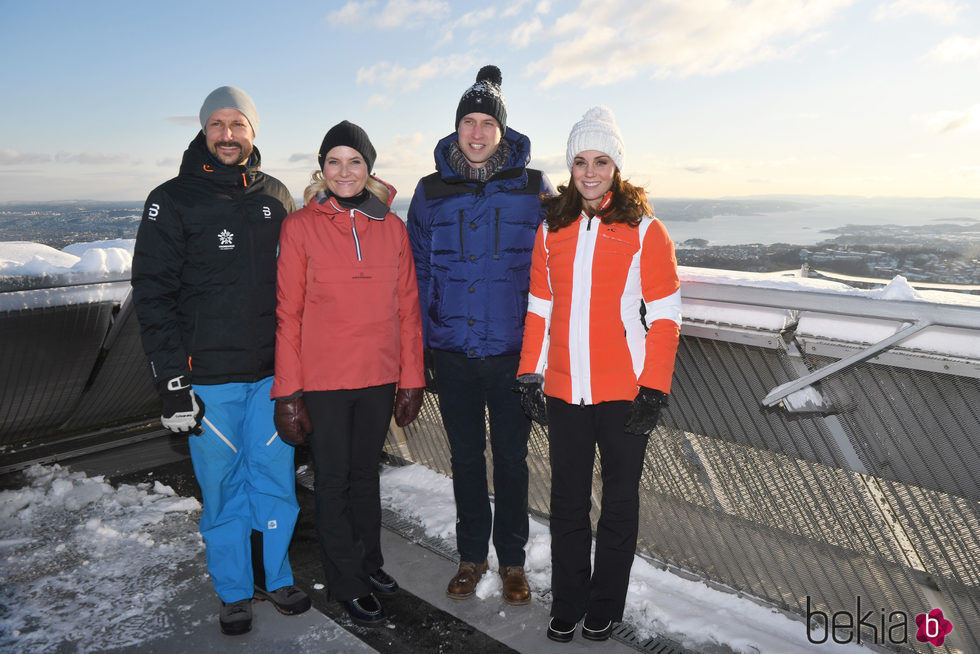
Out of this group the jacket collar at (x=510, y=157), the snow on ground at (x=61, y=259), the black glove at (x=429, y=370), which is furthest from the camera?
the snow on ground at (x=61, y=259)

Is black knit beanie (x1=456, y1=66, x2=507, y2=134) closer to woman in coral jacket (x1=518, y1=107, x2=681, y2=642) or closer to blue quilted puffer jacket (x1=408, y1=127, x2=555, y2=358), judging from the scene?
blue quilted puffer jacket (x1=408, y1=127, x2=555, y2=358)

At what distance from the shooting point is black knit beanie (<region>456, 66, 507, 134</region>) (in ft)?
9.59

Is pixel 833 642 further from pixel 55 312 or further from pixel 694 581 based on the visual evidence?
pixel 55 312

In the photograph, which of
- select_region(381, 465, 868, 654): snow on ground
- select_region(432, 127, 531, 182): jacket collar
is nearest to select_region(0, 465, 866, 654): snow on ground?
select_region(381, 465, 868, 654): snow on ground

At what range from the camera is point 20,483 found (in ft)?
15.5

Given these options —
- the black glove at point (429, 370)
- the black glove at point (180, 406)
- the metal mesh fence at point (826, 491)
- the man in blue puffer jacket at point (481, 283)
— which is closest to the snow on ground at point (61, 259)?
the black glove at point (180, 406)

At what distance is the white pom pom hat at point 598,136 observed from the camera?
2.61 meters

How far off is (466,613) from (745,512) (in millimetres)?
1468

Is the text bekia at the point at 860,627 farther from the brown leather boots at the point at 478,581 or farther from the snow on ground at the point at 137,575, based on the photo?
the brown leather boots at the point at 478,581

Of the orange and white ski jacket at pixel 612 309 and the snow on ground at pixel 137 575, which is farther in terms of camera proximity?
the snow on ground at pixel 137 575

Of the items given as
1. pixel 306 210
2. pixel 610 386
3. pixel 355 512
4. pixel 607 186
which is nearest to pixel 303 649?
pixel 355 512

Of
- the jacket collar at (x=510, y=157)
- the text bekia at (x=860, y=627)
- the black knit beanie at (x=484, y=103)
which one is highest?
→ the black knit beanie at (x=484, y=103)

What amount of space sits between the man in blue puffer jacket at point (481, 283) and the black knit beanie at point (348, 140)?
12.1 inches

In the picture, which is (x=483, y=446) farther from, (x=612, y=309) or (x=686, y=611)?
(x=686, y=611)
